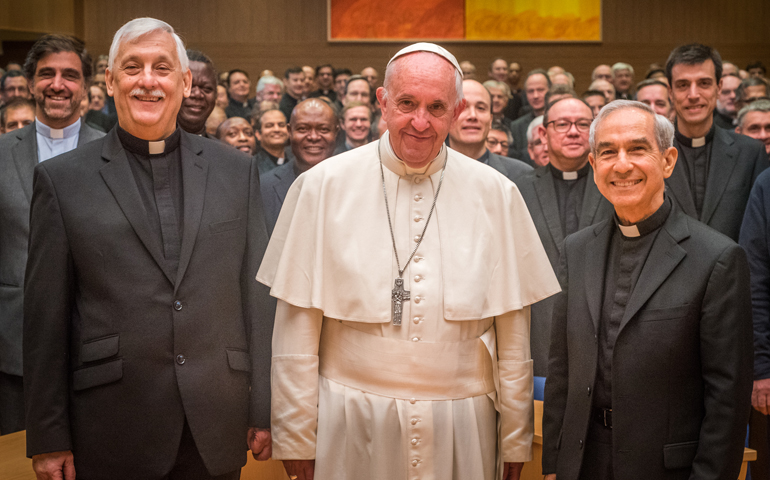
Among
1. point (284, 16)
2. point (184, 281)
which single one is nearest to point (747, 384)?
point (184, 281)

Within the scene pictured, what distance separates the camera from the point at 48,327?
2213 millimetres

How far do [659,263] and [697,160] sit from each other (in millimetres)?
1868

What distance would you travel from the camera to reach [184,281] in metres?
2.27

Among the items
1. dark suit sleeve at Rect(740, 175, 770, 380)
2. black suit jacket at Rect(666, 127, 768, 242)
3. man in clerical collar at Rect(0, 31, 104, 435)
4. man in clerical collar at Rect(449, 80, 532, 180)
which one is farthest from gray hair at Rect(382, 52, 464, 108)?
man in clerical collar at Rect(449, 80, 532, 180)

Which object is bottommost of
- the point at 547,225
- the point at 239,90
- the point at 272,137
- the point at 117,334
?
the point at 117,334

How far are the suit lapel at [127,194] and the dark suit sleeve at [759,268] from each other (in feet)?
7.79

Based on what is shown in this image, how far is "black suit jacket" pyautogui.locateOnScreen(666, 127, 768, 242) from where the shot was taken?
3582 mm

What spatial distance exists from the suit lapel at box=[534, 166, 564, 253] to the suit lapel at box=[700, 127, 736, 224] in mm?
703

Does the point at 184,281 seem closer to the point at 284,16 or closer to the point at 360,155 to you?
the point at 360,155

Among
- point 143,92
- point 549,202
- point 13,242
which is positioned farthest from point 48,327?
point 549,202

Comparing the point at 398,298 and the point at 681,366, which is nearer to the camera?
the point at 681,366

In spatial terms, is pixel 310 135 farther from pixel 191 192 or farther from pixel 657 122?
pixel 657 122

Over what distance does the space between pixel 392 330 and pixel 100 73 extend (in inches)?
308

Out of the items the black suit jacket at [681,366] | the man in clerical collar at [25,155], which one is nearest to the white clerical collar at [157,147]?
the man in clerical collar at [25,155]
